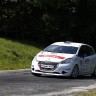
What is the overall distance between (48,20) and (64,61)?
65.8 feet

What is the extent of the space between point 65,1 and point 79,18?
2.25 meters

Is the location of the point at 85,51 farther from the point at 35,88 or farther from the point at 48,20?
the point at 48,20

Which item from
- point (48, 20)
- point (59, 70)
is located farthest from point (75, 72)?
A: point (48, 20)

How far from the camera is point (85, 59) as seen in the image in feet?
74.5

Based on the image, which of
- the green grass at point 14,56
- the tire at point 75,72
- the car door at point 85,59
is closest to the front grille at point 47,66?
the tire at point 75,72

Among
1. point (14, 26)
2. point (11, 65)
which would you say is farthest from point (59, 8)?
point (11, 65)

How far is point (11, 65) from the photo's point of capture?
2656 centimetres

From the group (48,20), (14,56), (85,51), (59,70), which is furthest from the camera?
(48,20)

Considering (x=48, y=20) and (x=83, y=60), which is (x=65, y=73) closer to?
(x=83, y=60)

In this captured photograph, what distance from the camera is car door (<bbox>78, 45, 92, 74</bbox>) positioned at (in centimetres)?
2247

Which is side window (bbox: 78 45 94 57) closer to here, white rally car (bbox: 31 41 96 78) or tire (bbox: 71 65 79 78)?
white rally car (bbox: 31 41 96 78)

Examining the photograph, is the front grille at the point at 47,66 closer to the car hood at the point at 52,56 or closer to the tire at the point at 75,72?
the car hood at the point at 52,56

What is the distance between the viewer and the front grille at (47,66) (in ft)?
68.6

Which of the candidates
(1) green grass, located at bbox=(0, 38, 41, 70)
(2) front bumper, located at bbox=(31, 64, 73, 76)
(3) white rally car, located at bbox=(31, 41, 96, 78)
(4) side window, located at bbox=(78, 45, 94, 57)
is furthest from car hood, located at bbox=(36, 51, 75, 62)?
(1) green grass, located at bbox=(0, 38, 41, 70)
